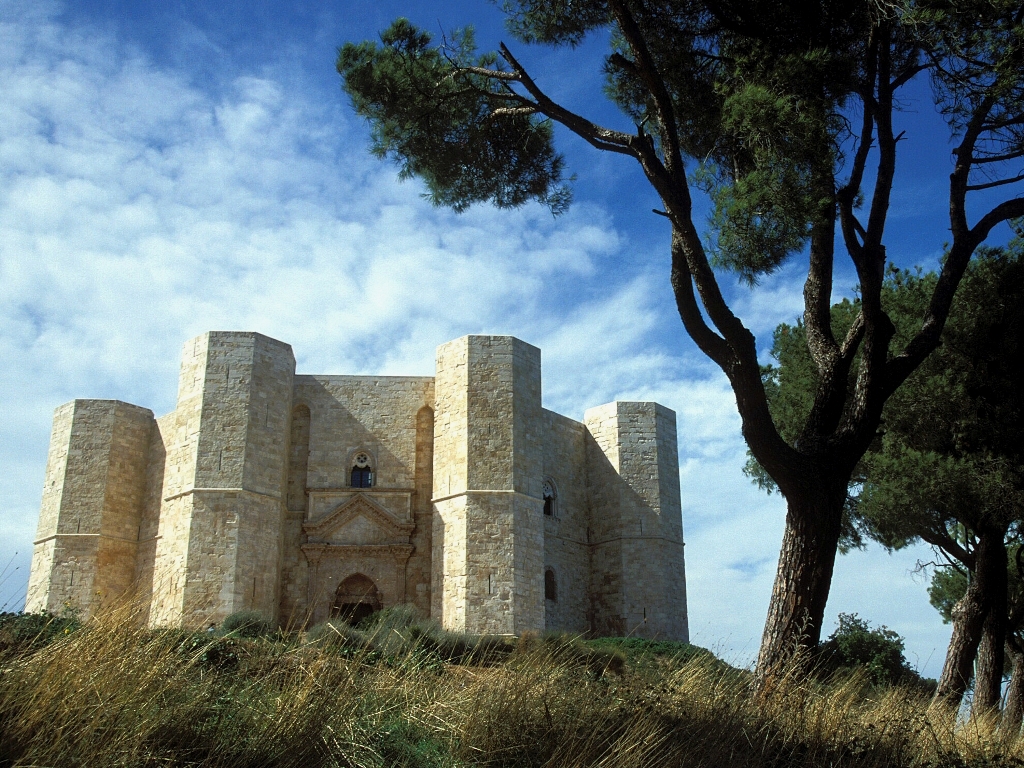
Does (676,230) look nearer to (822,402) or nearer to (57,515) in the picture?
(822,402)

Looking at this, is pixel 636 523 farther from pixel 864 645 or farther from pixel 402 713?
pixel 402 713

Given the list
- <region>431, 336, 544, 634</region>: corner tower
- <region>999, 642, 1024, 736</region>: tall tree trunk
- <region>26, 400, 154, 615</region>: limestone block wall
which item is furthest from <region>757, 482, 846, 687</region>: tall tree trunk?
<region>26, 400, 154, 615</region>: limestone block wall

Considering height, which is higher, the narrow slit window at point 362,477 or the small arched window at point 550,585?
the narrow slit window at point 362,477

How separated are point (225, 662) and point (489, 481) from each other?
42.7 ft

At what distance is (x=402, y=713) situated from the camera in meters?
4.39

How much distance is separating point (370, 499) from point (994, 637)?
11439mm

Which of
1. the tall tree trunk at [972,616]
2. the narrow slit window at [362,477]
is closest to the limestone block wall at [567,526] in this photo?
the narrow slit window at [362,477]

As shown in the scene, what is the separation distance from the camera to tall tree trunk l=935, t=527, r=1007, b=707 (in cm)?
966

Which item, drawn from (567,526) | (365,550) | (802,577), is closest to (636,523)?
(567,526)

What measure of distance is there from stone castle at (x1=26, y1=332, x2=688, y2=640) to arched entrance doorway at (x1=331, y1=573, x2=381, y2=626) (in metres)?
0.04

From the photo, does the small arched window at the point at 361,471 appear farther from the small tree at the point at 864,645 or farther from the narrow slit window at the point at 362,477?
the small tree at the point at 864,645

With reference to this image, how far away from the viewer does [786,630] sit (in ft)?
20.8

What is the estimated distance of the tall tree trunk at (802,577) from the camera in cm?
630

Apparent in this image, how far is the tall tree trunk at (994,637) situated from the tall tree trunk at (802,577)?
15.5 feet
